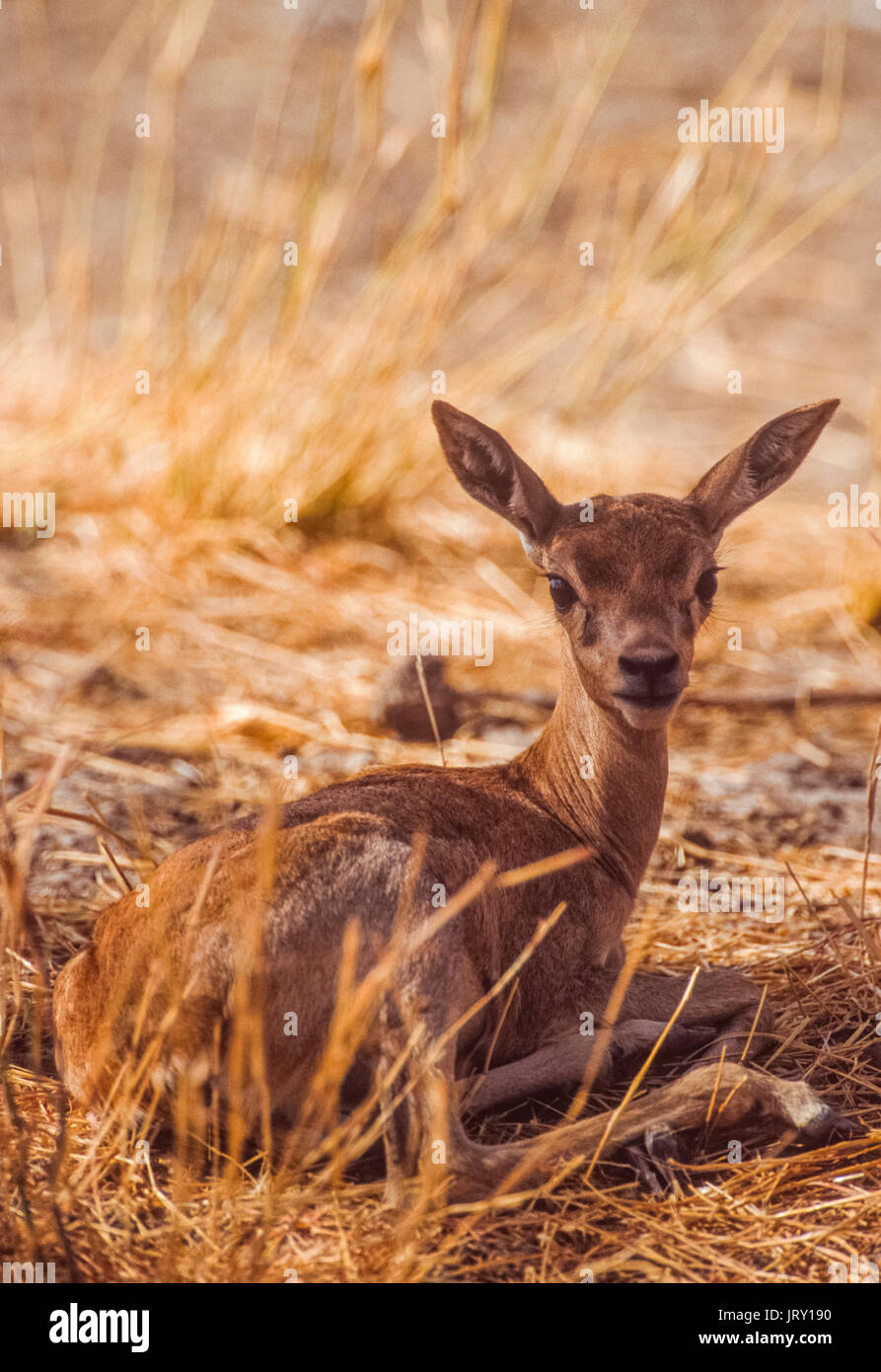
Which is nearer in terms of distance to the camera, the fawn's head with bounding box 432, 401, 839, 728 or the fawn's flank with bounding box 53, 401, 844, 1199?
the fawn's flank with bounding box 53, 401, 844, 1199

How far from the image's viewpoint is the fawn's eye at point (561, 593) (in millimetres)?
3633

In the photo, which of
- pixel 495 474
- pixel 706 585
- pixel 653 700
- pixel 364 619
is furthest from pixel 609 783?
pixel 364 619

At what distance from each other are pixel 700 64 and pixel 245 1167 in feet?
45.8

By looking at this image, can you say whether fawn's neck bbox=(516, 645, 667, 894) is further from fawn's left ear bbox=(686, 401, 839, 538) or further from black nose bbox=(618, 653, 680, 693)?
fawn's left ear bbox=(686, 401, 839, 538)

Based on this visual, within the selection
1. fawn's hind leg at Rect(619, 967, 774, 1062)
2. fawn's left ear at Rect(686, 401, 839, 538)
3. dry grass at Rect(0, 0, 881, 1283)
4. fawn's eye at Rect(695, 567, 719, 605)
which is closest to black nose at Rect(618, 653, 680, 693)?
fawn's eye at Rect(695, 567, 719, 605)

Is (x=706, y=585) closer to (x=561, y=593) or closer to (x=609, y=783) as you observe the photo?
(x=561, y=593)

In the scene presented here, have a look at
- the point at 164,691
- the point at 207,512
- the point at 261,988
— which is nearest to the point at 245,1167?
the point at 261,988

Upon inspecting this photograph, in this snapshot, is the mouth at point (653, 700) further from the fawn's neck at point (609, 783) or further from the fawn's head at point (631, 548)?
the fawn's neck at point (609, 783)

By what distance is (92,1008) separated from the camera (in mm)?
3322

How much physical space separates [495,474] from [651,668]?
761 mm

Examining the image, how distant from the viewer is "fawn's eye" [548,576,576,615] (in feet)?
11.9

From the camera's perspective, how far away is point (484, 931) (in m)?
3.45

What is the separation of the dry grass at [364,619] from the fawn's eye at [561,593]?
0.85 m

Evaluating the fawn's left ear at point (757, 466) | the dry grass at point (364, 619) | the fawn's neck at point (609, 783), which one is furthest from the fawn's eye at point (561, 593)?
the dry grass at point (364, 619)
